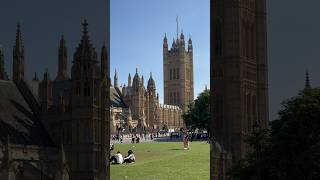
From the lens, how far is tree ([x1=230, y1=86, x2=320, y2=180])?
25.5 m

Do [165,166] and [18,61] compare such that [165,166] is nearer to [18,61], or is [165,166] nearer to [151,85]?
[18,61]

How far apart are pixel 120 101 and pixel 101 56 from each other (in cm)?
11128

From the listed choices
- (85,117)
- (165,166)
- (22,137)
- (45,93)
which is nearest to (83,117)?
(85,117)

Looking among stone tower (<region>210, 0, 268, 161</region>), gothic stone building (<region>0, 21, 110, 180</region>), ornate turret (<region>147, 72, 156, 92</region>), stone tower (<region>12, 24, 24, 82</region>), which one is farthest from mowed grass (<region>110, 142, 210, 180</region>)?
ornate turret (<region>147, 72, 156, 92</region>)

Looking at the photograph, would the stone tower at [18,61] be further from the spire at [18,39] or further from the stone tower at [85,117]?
the stone tower at [85,117]

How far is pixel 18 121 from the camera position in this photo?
34.2 m

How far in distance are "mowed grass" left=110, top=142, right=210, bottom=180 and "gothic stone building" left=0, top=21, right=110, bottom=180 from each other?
564 centimetres

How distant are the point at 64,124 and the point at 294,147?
13411 millimetres

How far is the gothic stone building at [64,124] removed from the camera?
32781 mm

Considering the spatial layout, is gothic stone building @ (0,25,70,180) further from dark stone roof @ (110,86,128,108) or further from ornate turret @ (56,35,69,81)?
dark stone roof @ (110,86,128,108)

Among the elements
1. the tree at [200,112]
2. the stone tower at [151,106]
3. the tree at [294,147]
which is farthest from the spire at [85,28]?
the stone tower at [151,106]

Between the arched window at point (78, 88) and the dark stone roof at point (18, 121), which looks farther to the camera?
the arched window at point (78, 88)

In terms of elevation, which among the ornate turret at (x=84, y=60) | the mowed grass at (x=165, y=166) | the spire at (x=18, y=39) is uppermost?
the spire at (x=18, y=39)

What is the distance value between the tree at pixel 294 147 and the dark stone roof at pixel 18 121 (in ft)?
38.4
